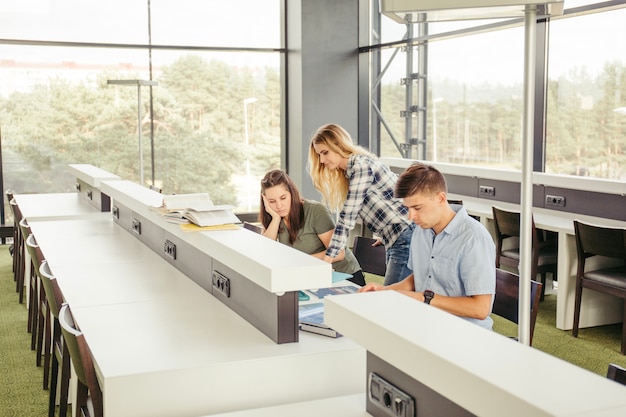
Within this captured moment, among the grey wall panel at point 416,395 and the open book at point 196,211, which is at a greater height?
the open book at point 196,211

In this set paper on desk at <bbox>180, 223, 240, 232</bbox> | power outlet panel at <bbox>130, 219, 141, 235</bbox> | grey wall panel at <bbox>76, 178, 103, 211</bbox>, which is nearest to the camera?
paper on desk at <bbox>180, 223, 240, 232</bbox>

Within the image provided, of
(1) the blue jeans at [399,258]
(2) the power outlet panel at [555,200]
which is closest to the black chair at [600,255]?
(2) the power outlet panel at [555,200]

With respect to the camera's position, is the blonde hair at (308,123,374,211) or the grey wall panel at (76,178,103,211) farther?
the grey wall panel at (76,178,103,211)

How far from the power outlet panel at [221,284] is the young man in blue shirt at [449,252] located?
529 mm

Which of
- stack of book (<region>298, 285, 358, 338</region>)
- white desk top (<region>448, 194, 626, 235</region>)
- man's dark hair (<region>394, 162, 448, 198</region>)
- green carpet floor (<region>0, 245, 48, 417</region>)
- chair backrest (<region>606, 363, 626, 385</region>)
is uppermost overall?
man's dark hair (<region>394, 162, 448, 198</region>)

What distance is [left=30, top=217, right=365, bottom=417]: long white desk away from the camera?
87.4 inches

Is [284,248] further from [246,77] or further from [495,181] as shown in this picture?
[246,77]

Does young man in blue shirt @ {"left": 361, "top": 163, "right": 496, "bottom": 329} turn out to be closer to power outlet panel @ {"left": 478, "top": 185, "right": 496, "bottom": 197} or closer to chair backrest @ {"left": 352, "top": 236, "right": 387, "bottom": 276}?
chair backrest @ {"left": 352, "top": 236, "right": 387, "bottom": 276}

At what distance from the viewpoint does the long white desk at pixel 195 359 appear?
7.29 ft

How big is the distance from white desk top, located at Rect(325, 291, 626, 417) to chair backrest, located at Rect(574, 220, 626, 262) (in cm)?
291

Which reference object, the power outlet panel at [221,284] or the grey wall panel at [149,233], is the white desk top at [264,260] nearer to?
the power outlet panel at [221,284]

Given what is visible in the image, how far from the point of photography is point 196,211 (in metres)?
3.27

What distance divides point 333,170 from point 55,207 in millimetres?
2987


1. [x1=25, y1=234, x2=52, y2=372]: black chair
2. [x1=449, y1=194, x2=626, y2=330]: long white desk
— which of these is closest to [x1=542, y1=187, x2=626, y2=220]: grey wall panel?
[x1=449, y1=194, x2=626, y2=330]: long white desk
